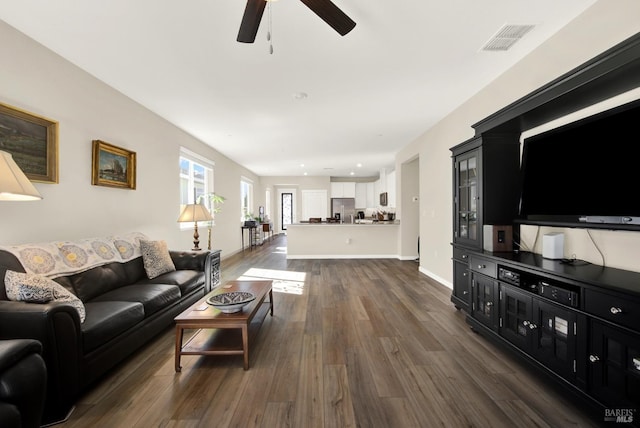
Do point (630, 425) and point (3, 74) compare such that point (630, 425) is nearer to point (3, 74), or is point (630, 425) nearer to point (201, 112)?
point (3, 74)

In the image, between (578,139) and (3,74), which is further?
(3,74)

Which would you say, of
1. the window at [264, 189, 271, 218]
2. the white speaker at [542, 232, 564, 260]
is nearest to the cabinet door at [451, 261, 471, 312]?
the white speaker at [542, 232, 564, 260]

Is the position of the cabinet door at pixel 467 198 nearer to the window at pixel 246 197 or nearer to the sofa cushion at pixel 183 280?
the sofa cushion at pixel 183 280

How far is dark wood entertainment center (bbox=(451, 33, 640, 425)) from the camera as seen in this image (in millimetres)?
1468

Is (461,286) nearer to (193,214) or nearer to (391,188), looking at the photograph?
(193,214)

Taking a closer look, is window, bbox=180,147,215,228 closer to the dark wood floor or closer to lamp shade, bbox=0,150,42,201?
the dark wood floor

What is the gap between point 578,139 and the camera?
2039 millimetres

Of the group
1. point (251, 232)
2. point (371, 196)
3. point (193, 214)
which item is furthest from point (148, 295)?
point (371, 196)

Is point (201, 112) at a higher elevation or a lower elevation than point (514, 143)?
higher

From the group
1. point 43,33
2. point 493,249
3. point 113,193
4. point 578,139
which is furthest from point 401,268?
point 43,33

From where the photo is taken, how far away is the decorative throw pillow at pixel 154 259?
319 cm

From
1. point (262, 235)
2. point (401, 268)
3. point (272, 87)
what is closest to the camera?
point (272, 87)

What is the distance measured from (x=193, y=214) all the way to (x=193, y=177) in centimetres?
192

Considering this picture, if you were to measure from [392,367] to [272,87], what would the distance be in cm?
318
